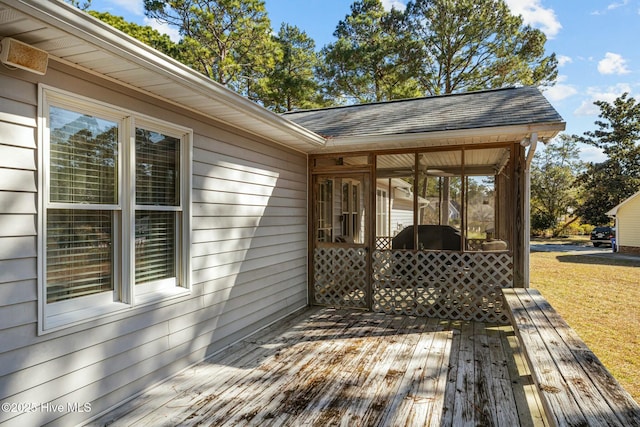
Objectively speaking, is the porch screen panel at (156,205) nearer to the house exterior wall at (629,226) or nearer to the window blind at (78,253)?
the window blind at (78,253)

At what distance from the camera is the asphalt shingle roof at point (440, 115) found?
5023mm

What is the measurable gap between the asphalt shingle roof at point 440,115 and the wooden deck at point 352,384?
2744 mm

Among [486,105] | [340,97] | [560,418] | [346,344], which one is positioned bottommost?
[346,344]

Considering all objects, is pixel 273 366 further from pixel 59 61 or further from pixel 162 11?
pixel 162 11

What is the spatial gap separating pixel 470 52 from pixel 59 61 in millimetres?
17384

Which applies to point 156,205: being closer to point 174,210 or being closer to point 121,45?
point 174,210

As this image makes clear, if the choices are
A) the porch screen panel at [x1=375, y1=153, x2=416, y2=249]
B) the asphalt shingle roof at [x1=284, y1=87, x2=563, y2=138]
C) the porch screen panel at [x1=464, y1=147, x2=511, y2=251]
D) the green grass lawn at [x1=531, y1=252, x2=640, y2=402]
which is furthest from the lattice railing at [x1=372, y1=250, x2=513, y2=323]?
the asphalt shingle roof at [x1=284, y1=87, x2=563, y2=138]

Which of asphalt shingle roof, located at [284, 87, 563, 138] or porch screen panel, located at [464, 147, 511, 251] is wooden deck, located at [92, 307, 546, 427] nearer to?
porch screen panel, located at [464, 147, 511, 251]

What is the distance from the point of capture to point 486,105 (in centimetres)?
601

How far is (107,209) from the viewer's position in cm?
285

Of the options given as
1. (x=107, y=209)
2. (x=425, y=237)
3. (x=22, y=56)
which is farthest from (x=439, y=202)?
(x=22, y=56)

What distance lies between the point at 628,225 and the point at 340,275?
18.6 meters

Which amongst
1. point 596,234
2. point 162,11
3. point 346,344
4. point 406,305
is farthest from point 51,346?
point 596,234

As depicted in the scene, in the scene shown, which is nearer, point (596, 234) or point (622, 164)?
point (596, 234)
